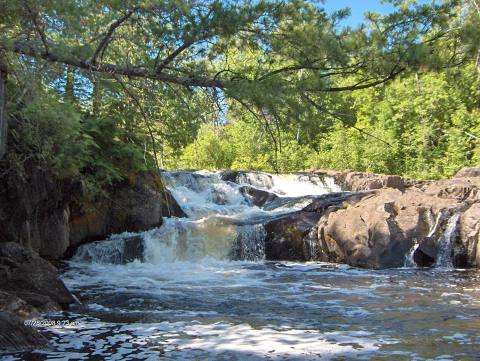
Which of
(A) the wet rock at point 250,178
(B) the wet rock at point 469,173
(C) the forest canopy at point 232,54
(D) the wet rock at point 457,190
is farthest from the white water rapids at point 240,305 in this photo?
(B) the wet rock at point 469,173

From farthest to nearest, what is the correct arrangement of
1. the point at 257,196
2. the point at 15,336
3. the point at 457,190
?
the point at 257,196 → the point at 457,190 → the point at 15,336

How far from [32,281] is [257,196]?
1105cm

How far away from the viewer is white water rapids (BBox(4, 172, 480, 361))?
530 centimetres

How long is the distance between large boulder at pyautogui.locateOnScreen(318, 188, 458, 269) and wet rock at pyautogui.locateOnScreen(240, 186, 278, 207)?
4.19 metres

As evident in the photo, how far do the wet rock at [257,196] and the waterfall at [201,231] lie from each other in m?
0.06

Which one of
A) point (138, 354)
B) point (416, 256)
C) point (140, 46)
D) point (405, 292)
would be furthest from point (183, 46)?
point (416, 256)

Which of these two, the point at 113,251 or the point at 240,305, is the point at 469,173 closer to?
the point at 113,251

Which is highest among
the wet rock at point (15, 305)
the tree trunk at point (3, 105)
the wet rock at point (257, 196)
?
the tree trunk at point (3, 105)

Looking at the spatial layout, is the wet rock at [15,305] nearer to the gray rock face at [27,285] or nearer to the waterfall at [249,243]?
the gray rock face at [27,285]

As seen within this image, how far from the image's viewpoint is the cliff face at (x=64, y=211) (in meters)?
9.78

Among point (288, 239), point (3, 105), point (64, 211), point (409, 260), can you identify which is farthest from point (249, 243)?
point (3, 105)

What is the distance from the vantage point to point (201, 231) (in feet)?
44.4

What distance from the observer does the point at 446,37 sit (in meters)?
A: 5.20

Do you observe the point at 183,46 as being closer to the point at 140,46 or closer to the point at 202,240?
the point at 140,46
